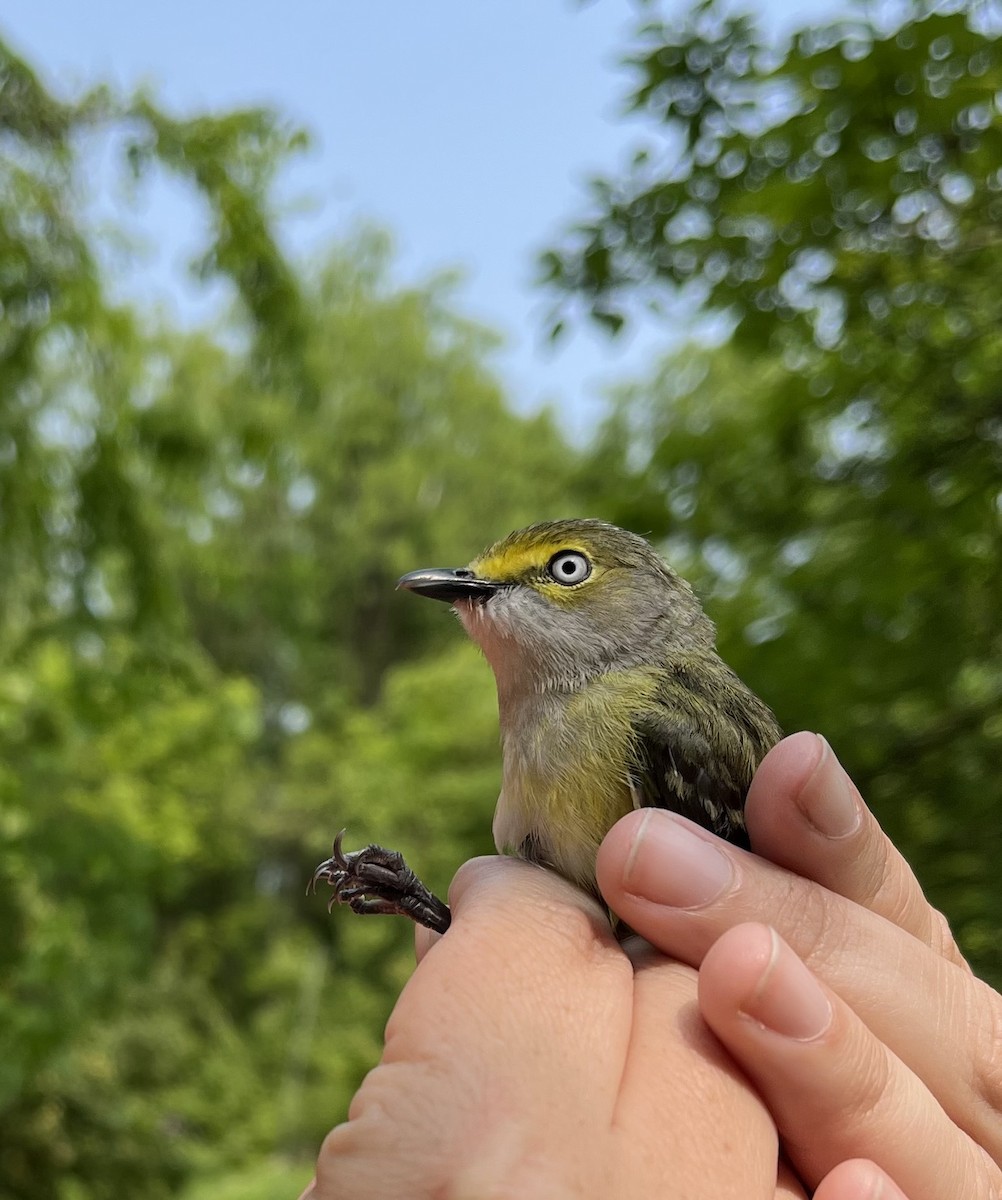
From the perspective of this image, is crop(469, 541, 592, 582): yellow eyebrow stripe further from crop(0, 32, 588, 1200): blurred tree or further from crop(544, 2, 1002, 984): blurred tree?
crop(0, 32, 588, 1200): blurred tree

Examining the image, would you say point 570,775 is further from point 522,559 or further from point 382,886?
point 522,559

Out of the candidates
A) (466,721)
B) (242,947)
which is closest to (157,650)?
(466,721)

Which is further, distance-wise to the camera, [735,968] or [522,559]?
[522,559]

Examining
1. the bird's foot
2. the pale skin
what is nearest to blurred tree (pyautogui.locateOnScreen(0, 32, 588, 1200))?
the bird's foot

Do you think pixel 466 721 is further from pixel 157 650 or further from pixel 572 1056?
pixel 572 1056

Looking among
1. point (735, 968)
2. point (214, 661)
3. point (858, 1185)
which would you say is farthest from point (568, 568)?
point (214, 661)

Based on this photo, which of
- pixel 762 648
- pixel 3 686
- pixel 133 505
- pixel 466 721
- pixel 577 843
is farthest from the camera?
pixel 466 721
